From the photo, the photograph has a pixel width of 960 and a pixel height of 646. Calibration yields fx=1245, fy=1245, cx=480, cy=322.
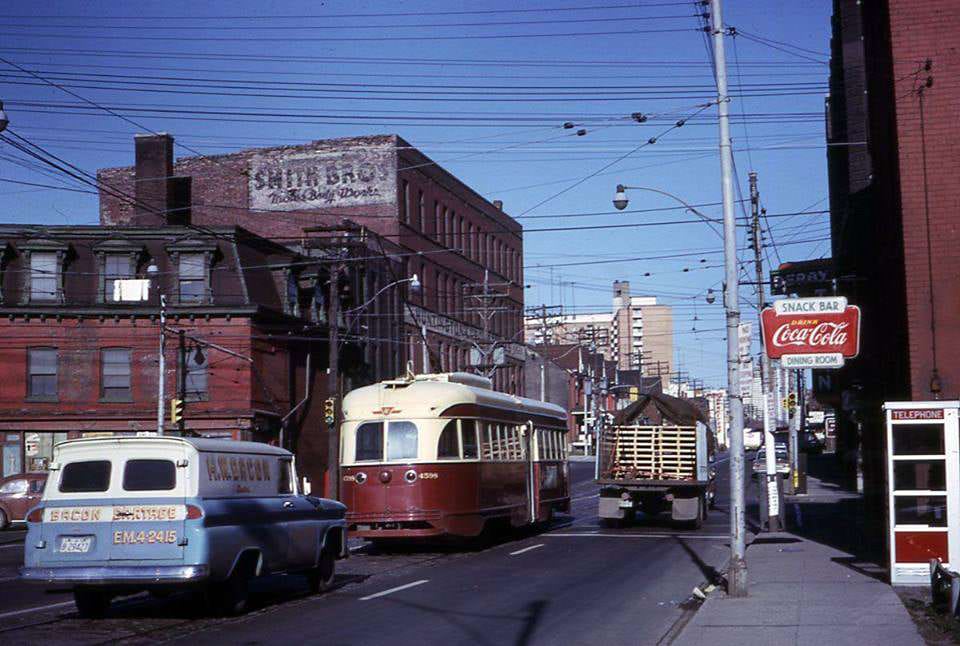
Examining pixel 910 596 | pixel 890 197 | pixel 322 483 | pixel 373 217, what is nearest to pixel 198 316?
pixel 322 483

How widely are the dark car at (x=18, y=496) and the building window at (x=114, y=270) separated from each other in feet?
37.2

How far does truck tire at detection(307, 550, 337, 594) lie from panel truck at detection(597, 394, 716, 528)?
532 inches

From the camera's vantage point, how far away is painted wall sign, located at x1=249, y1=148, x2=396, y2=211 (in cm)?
6044

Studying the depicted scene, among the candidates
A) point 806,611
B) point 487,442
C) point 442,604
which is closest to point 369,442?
point 487,442

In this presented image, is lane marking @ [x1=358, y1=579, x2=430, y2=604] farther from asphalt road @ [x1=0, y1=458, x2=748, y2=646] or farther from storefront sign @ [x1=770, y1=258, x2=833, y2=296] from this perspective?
storefront sign @ [x1=770, y1=258, x2=833, y2=296]

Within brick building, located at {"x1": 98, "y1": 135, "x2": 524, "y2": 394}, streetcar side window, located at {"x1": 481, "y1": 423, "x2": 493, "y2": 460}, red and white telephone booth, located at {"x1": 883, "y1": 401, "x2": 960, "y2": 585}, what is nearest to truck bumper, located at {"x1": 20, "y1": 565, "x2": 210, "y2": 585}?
red and white telephone booth, located at {"x1": 883, "y1": 401, "x2": 960, "y2": 585}

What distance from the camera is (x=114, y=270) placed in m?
47.5

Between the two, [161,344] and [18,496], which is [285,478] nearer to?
[18,496]

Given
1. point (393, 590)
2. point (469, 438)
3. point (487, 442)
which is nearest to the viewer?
point (393, 590)

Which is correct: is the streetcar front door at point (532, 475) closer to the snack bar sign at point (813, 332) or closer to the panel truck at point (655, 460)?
the panel truck at point (655, 460)

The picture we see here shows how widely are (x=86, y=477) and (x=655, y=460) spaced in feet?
61.4

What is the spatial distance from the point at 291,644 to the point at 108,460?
3310mm

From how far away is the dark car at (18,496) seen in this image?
3659cm

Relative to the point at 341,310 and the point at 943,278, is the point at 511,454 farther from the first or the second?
the point at 341,310
